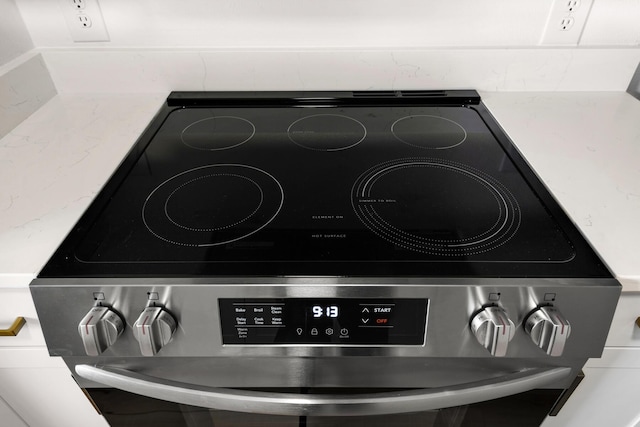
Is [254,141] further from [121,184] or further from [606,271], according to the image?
[606,271]

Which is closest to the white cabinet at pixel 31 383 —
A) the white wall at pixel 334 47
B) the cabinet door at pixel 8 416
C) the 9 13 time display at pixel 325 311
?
the cabinet door at pixel 8 416

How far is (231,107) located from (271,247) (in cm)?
52

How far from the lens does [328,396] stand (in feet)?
2.18

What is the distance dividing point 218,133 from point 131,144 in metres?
0.17

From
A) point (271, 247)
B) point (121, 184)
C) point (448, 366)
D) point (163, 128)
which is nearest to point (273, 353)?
point (271, 247)

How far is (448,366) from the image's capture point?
26.4 inches

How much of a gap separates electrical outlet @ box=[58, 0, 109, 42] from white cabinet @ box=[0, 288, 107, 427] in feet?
2.18

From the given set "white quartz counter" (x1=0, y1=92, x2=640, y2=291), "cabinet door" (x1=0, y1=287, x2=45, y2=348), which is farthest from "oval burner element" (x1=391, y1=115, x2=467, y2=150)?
"cabinet door" (x1=0, y1=287, x2=45, y2=348)

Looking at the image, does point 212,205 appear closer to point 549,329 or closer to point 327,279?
point 327,279

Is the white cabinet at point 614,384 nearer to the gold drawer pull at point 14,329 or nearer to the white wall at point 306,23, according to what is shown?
the white wall at point 306,23

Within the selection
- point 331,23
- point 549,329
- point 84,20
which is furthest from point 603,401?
point 84,20

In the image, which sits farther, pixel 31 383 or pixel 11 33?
pixel 11 33

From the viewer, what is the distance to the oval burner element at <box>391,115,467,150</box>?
3.00ft

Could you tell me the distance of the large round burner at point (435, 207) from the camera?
26.1 inches
